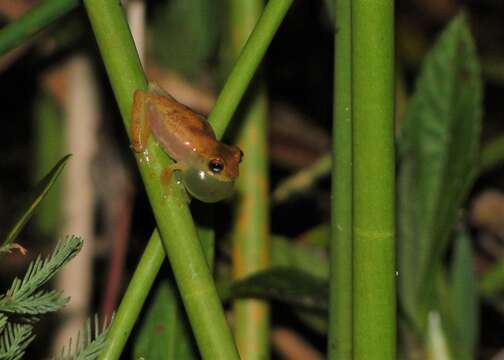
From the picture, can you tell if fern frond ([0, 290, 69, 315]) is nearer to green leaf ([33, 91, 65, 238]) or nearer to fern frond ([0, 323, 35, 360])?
fern frond ([0, 323, 35, 360])

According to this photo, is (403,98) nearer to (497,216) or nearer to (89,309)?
(497,216)

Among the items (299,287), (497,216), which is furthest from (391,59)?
(497,216)

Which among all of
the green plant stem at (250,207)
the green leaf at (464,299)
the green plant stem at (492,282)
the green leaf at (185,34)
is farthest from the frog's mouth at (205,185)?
the green leaf at (185,34)

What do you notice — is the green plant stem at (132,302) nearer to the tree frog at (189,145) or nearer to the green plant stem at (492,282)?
the tree frog at (189,145)

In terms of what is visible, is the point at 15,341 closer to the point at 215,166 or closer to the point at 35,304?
the point at 35,304

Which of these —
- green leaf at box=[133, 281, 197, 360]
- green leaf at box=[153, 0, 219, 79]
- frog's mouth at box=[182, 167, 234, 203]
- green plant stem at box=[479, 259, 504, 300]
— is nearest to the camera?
frog's mouth at box=[182, 167, 234, 203]

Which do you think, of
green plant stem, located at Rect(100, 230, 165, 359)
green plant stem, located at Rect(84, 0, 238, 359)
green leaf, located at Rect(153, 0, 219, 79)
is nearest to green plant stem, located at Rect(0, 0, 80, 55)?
green plant stem, located at Rect(84, 0, 238, 359)

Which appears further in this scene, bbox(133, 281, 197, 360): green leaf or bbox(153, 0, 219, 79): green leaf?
bbox(153, 0, 219, 79): green leaf
